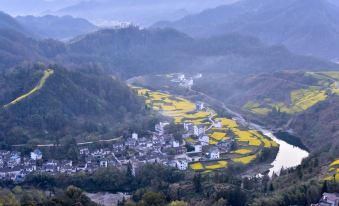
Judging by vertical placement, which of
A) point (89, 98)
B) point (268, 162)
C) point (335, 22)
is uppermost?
point (335, 22)

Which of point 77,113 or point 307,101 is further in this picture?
point 307,101

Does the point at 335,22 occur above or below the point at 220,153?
above

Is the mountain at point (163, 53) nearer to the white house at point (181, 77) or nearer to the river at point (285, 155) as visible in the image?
the white house at point (181, 77)

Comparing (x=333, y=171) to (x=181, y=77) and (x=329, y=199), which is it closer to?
(x=329, y=199)

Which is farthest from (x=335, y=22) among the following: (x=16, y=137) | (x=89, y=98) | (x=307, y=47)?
(x=16, y=137)

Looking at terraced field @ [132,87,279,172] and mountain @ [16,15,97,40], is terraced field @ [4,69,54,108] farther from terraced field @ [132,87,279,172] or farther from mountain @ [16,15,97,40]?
mountain @ [16,15,97,40]

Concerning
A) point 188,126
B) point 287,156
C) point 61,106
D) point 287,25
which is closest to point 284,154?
point 287,156

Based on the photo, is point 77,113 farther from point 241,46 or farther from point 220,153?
point 241,46
